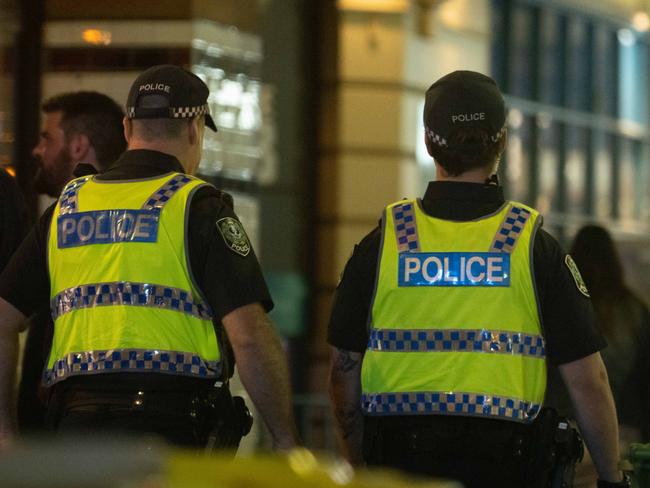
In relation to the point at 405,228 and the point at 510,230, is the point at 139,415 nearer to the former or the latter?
the point at 405,228

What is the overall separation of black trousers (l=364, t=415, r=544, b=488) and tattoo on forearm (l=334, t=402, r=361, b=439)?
0.96ft

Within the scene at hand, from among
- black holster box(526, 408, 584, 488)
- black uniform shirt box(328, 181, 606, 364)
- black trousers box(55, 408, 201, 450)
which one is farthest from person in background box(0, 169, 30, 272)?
black holster box(526, 408, 584, 488)

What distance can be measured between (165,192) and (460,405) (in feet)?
3.53

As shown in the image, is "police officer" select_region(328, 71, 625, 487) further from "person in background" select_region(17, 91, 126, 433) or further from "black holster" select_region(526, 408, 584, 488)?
"person in background" select_region(17, 91, 126, 433)

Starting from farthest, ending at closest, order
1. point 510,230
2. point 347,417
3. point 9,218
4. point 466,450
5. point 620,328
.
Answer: point 620,328 → point 9,218 → point 347,417 → point 510,230 → point 466,450

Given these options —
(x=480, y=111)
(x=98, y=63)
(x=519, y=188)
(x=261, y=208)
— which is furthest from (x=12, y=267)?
(x=519, y=188)

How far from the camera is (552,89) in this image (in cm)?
1466

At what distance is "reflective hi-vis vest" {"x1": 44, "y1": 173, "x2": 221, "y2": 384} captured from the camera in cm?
444

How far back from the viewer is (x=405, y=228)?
451cm

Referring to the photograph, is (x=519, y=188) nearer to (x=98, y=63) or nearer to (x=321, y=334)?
(x=321, y=334)

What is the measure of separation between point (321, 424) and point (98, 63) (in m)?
3.44

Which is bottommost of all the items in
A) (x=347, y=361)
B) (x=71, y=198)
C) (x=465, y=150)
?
(x=347, y=361)

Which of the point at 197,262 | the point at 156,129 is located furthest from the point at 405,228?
the point at 156,129

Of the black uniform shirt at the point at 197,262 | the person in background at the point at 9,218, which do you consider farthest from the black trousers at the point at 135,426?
the person in background at the point at 9,218
